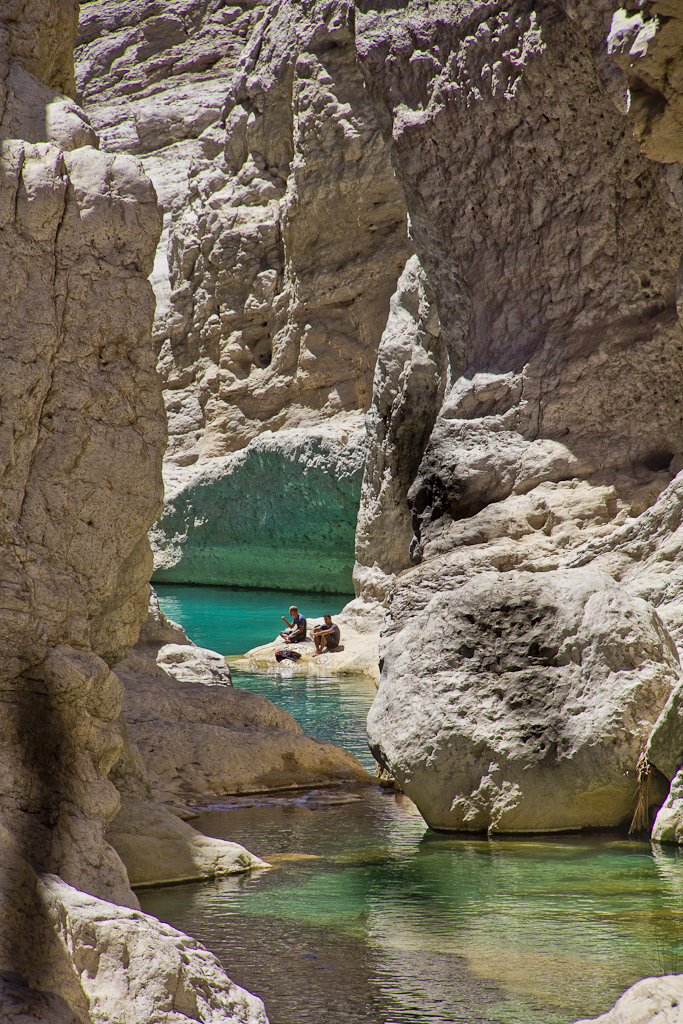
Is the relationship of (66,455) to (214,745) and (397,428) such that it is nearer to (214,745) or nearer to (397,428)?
(214,745)

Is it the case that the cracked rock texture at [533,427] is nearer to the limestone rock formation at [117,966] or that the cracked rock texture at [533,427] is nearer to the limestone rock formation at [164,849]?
the limestone rock formation at [164,849]

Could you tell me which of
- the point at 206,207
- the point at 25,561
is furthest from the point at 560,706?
the point at 206,207

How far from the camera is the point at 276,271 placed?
24500mm

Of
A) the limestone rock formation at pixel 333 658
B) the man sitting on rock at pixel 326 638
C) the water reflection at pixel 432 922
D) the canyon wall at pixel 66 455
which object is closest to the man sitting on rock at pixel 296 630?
the limestone rock formation at pixel 333 658

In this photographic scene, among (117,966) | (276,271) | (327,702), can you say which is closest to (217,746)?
(117,966)

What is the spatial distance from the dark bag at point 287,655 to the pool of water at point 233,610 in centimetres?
157

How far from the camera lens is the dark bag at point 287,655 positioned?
15.3 m

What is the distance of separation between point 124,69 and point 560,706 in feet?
112

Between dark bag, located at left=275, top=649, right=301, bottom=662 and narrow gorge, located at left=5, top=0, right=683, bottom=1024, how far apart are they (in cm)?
25

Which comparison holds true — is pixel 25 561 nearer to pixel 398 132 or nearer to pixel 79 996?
pixel 79 996

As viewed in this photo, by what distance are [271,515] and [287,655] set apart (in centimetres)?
885

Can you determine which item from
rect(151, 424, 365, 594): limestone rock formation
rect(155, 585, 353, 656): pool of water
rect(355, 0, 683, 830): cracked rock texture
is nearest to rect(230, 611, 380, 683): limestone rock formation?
rect(155, 585, 353, 656): pool of water

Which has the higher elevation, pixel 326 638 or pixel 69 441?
pixel 69 441

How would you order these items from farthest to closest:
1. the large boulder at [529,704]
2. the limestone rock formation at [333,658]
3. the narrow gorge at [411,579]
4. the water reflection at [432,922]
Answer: the limestone rock formation at [333,658] < the large boulder at [529,704] < the narrow gorge at [411,579] < the water reflection at [432,922]
